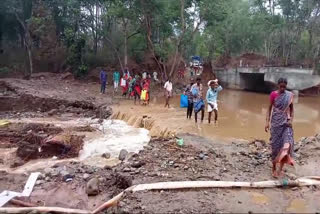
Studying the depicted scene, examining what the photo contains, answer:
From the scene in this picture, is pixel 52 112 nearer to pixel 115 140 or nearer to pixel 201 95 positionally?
pixel 115 140

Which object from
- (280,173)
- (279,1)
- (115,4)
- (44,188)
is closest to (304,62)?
(279,1)

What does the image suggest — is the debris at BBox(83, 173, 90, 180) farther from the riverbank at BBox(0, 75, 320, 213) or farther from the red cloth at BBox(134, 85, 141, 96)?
the red cloth at BBox(134, 85, 141, 96)

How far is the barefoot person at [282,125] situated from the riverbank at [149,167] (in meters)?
0.52

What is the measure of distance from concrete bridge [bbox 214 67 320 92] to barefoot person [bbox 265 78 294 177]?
2125 centimetres

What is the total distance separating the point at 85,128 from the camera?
13.0m

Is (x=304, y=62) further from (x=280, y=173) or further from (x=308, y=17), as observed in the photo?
(x=280, y=173)

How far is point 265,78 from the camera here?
1064 inches

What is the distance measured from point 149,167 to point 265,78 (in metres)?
22.9

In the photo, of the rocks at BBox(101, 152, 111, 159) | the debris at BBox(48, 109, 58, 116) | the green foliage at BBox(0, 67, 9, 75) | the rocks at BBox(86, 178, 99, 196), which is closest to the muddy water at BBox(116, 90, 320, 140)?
the rocks at BBox(101, 152, 111, 159)

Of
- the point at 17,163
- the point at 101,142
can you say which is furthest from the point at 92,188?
the point at 101,142

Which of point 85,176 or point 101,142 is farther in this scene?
point 101,142

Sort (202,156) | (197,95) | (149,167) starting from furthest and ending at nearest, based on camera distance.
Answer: (197,95)
(202,156)
(149,167)

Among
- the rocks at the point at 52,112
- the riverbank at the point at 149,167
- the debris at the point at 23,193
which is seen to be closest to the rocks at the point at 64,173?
the riverbank at the point at 149,167

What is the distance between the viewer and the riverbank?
496 cm
